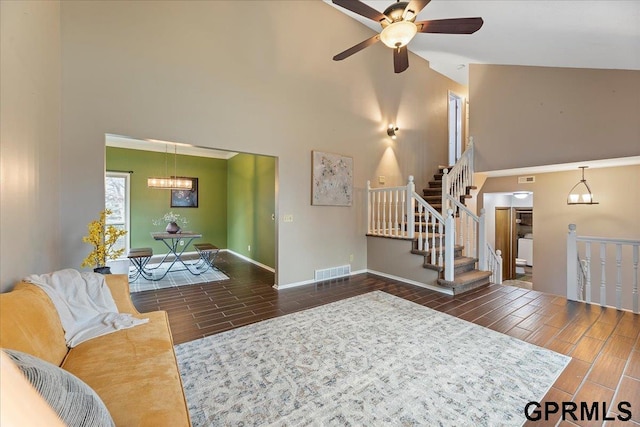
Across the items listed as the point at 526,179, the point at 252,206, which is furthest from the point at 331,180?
the point at 526,179

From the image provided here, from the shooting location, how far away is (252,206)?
6.55 m

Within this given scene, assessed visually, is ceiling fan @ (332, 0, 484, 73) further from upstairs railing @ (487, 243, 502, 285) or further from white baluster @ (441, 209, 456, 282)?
upstairs railing @ (487, 243, 502, 285)

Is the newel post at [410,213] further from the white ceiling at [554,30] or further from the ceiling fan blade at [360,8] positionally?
the ceiling fan blade at [360,8]

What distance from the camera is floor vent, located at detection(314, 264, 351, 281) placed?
15.4 feet

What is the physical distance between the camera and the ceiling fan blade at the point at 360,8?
2.38 metres

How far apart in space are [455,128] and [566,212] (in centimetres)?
343

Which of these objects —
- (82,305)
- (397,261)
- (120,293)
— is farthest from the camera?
(397,261)

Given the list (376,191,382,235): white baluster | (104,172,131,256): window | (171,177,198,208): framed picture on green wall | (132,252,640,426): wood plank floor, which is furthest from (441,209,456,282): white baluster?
(104,172,131,256): window

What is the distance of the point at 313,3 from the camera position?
15.1 ft

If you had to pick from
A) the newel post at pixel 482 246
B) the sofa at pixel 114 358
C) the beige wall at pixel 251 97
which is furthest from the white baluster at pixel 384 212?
the sofa at pixel 114 358

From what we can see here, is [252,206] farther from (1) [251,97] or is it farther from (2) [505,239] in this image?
(2) [505,239]

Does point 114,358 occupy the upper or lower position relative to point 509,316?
upper

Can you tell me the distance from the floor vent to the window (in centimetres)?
494

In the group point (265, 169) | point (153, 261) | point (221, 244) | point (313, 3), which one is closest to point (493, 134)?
point (313, 3)
